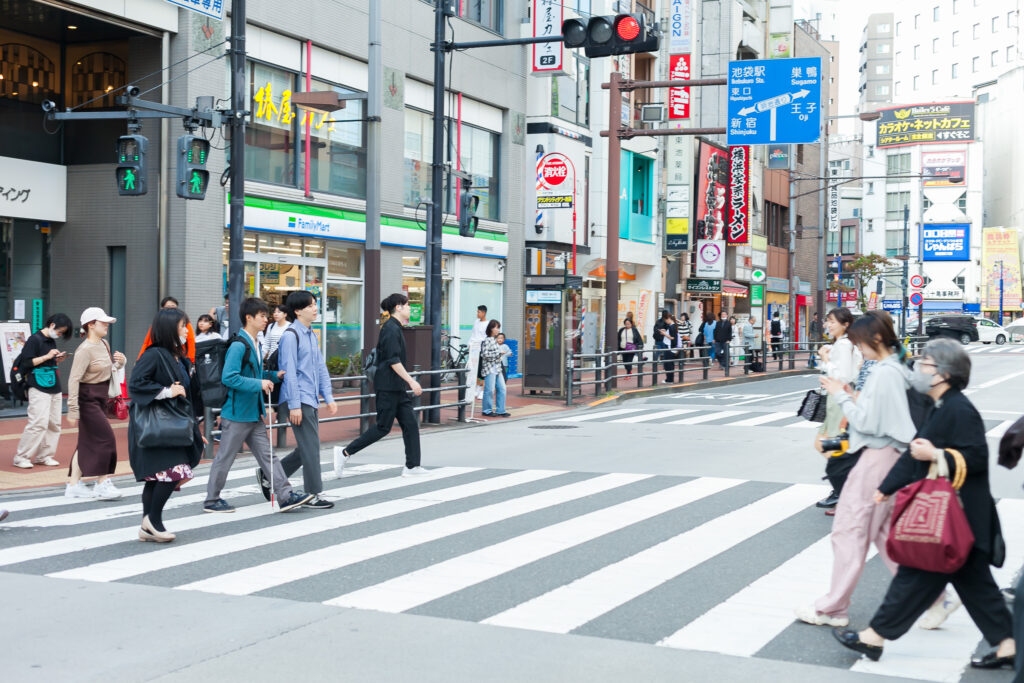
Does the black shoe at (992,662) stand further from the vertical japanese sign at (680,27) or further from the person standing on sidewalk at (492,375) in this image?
the vertical japanese sign at (680,27)

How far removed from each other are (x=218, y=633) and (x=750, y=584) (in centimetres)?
332

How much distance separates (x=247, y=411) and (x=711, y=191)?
37340mm

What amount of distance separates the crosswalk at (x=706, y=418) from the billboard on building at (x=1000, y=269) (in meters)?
89.7

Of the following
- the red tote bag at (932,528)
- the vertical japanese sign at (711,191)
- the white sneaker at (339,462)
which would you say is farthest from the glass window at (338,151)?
the vertical japanese sign at (711,191)

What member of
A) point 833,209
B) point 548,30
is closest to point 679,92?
point 548,30

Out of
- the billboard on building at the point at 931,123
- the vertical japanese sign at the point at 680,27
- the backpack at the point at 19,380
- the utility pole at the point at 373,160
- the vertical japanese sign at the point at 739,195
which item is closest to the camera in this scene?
the backpack at the point at 19,380

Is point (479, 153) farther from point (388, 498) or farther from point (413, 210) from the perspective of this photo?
point (388, 498)

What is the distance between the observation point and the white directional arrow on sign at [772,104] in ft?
76.5

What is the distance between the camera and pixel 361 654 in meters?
5.45

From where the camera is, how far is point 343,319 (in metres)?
24.0

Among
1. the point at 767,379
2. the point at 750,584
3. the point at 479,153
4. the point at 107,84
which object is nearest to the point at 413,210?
the point at 479,153

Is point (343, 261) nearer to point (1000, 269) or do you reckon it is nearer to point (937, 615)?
point (937, 615)

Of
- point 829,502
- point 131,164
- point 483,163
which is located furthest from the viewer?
point 483,163

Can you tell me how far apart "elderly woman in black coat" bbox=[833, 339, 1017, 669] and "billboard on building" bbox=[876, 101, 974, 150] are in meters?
105
